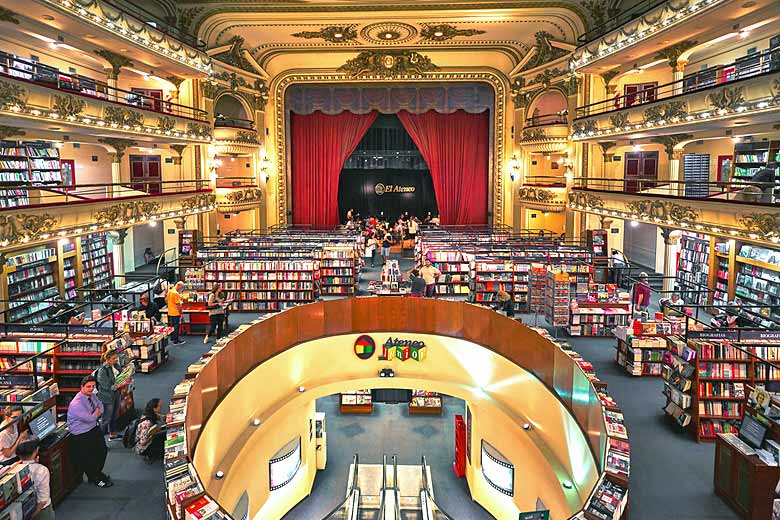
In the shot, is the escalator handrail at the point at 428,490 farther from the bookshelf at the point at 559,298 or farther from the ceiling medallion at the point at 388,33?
the ceiling medallion at the point at 388,33

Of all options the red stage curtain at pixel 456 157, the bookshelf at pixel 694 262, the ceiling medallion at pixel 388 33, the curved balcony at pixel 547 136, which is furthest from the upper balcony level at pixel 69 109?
the bookshelf at pixel 694 262

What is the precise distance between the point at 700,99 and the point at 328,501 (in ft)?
36.1

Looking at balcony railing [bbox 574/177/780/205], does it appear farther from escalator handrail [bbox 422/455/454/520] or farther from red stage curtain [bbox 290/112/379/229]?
red stage curtain [bbox 290/112/379/229]

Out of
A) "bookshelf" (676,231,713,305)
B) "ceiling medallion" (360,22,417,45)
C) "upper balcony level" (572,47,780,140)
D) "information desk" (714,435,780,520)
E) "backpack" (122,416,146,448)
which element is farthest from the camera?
"ceiling medallion" (360,22,417,45)

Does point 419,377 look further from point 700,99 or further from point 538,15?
point 538,15

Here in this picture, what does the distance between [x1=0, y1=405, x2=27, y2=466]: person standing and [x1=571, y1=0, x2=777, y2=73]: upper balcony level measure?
1286 centimetres

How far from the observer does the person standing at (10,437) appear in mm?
5531

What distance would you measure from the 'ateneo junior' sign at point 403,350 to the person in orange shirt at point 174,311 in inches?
168

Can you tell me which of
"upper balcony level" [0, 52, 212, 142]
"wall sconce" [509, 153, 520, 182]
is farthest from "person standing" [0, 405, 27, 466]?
"wall sconce" [509, 153, 520, 182]

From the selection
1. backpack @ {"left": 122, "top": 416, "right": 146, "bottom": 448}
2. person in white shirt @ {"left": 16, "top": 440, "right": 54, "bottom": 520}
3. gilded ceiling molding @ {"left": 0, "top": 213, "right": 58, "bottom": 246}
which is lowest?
backpack @ {"left": 122, "top": 416, "right": 146, "bottom": 448}

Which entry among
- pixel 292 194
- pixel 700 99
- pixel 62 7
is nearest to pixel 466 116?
pixel 292 194

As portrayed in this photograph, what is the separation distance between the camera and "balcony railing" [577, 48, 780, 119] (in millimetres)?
11586

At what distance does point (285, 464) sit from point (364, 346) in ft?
9.81

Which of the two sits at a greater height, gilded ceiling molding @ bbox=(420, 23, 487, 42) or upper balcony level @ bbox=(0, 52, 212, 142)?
gilded ceiling molding @ bbox=(420, 23, 487, 42)
